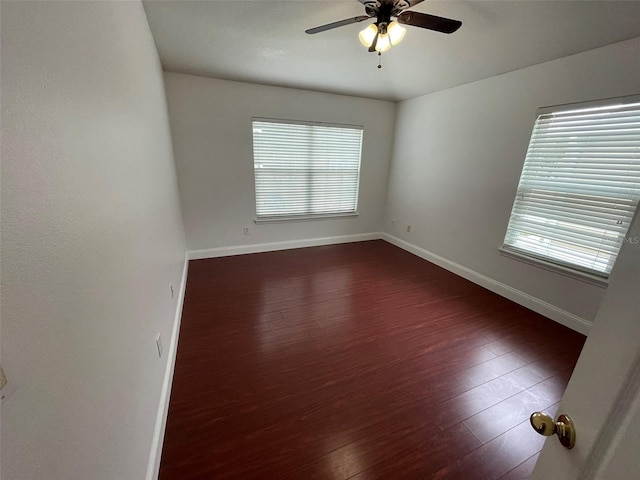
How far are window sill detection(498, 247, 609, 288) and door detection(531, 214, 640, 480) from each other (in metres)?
2.26

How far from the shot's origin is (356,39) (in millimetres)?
2244

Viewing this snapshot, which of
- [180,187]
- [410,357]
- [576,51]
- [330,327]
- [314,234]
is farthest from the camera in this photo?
[314,234]

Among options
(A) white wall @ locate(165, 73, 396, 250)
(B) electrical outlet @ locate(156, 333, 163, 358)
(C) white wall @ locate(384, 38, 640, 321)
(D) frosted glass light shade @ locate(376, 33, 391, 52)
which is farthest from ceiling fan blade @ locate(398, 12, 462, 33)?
(B) electrical outlet @ locate(156, 333, 163, 358)

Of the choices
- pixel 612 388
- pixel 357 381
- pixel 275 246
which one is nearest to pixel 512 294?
pixel 357 381

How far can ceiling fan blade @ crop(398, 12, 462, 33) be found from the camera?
153 cm

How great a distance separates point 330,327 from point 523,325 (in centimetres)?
185

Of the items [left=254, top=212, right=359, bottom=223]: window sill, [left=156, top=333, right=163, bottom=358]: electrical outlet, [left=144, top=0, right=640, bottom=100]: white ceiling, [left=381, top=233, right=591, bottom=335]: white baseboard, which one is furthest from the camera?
[left=254, top=212, right=359, bottom=223]: window sill

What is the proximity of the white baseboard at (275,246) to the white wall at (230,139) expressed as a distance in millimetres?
64

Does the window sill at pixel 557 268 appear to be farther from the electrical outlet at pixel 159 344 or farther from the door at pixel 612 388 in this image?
the electrical outlet at pixel 159 344

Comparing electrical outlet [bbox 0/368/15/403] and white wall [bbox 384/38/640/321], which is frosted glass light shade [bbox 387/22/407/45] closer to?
white wall [bbox 384/38/640/321]

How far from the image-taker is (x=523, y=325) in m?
2.45

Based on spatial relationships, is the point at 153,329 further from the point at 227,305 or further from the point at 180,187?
the point at 180,187

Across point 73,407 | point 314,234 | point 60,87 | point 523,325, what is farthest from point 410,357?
point 314,234

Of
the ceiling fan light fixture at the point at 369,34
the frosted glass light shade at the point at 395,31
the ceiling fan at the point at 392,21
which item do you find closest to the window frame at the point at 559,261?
the ceiling fan at the point at 392,21
